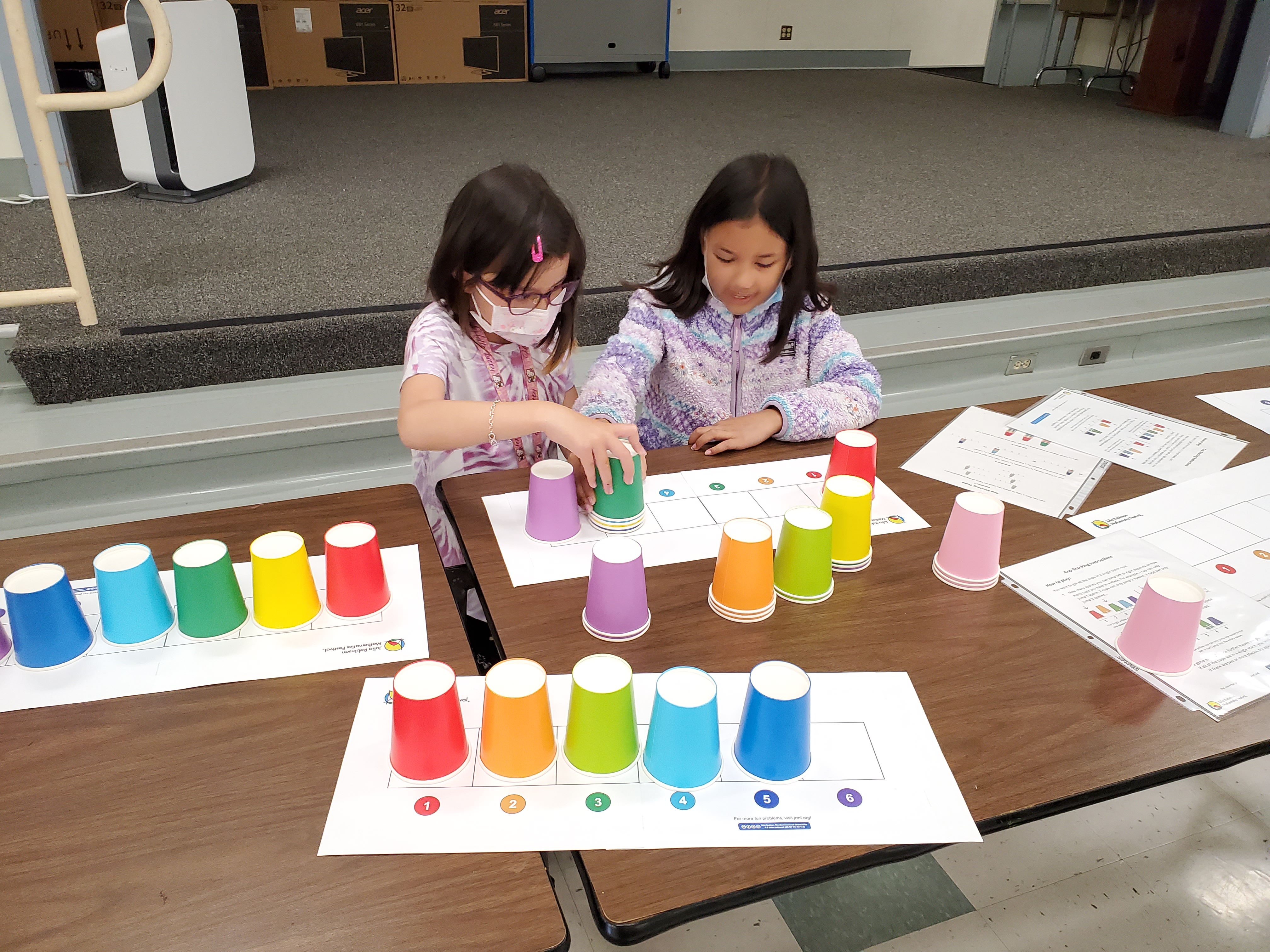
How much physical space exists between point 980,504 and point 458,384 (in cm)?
69

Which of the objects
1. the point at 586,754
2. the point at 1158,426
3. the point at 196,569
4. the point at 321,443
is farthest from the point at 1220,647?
the point at 321,443

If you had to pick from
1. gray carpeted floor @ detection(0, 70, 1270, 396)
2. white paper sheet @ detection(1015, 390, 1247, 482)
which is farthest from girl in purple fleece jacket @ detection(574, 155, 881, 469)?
gray carpeted floor @ detection(0, 70, 1270, 396)

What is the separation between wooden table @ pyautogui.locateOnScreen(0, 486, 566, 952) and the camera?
527 mm

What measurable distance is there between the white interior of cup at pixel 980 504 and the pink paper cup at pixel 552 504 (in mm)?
392

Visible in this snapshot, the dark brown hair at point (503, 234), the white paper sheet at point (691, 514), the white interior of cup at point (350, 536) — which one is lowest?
the white paper sheet at point (691, 514)

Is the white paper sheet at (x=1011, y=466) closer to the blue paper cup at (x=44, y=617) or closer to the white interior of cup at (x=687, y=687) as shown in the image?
the white interior of cup at (x=687, y=687)

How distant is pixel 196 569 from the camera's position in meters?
0.73

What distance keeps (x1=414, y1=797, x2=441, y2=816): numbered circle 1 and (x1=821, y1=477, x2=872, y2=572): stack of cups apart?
46 centimetres

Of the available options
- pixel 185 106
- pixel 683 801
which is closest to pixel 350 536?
pixel 683 801

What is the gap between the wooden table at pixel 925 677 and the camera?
1.88 feet

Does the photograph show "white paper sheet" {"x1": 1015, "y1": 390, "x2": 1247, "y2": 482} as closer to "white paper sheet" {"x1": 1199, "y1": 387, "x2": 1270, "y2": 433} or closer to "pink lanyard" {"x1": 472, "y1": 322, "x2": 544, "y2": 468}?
"white paper sheet" {"x1": 1199, "y1": 387, "x2": 1270, "y2": 433}

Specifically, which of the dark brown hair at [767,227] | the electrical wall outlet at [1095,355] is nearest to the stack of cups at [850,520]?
the dark brown hair at [767,227]

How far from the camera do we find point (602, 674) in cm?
63

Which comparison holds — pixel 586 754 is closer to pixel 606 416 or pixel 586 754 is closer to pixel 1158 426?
pixel 606 416
